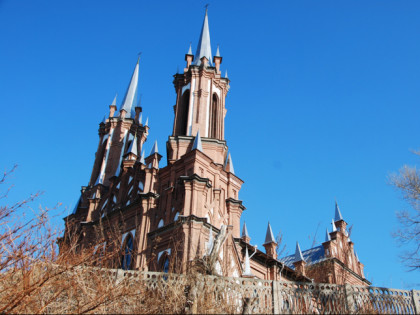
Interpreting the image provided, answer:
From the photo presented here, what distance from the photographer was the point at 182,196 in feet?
70.4

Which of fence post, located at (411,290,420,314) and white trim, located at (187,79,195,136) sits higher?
white trim, located at (187,79,195,136)

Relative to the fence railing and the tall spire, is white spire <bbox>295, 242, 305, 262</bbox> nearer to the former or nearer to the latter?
the tall spire

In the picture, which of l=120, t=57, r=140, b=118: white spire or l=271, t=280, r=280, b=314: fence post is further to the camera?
l=120, t=57, r=140, b=118: white spire

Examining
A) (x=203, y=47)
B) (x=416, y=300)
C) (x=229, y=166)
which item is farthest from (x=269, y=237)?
(x=416, y=300)

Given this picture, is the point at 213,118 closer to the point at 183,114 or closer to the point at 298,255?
the point at 183,114

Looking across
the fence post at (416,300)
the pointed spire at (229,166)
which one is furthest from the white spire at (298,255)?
the fence post at (416,300)

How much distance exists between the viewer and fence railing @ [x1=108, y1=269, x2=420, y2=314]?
31.2ft

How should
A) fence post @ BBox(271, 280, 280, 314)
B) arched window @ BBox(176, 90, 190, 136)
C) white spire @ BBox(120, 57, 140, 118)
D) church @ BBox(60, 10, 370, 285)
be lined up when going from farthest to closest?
white spire @ BBox(120, 57, 140, 118)
arched window @ BBox(176, 90, 190, 136)
church @ BBox(60, 10, 370, 285)
fence post @ BBox(271, 280, 280, 314)

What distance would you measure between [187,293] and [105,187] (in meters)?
20.4

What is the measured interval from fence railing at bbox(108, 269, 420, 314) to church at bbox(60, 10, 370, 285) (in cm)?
372

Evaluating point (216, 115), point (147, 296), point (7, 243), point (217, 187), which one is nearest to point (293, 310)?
point (147, 296)

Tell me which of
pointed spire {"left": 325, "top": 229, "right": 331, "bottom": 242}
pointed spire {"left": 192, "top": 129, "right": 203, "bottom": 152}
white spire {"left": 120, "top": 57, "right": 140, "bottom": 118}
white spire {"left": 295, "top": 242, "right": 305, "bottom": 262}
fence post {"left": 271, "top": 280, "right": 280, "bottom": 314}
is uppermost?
white spire {"left": 120, "top": 57, "right": 140, "bottom": 118}

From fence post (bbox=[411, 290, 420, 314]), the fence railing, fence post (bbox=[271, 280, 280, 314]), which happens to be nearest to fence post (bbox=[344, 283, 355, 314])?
the fence railing

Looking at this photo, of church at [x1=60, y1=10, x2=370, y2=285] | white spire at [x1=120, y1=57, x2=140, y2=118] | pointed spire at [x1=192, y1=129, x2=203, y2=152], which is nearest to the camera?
church at [x1=60, y1=10, x2=370, y2=285]
